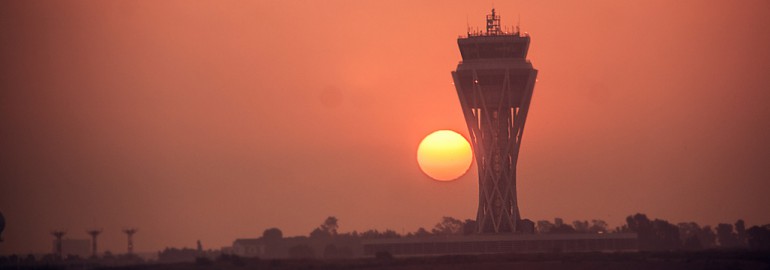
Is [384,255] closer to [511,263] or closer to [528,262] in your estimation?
[511,263]

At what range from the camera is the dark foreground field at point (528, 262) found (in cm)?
17075

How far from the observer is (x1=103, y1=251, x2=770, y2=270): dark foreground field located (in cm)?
17075

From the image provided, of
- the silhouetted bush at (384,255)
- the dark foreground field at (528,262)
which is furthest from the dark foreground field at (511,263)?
the silhouetted bush at (384,255)

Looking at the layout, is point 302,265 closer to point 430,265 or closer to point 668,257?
point 430,265

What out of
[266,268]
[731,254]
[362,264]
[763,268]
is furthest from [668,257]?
[266,268]

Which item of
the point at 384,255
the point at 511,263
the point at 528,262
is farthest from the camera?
the point at 384,255

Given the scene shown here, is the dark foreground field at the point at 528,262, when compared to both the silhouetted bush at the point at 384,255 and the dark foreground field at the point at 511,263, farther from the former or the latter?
the silhouetted bush at the point at 384,255

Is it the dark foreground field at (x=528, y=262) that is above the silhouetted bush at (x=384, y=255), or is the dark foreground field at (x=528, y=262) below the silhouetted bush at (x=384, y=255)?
below

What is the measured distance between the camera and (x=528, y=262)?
179 meters

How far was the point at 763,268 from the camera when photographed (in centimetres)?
16750

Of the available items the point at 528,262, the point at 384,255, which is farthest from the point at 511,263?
the point at 384,255

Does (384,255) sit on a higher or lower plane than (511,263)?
higher

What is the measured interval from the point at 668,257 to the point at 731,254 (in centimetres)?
709

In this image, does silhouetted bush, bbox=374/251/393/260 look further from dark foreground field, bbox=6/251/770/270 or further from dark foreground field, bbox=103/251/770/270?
dark foreground field, bbox=103/251/770/270
